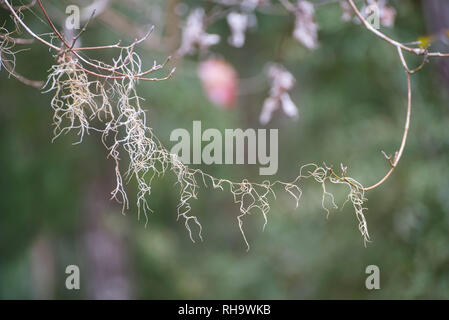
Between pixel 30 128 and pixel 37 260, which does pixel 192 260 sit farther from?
pixel 30 128

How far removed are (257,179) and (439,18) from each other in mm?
2601

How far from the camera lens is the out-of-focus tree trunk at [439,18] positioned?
1.68 meters

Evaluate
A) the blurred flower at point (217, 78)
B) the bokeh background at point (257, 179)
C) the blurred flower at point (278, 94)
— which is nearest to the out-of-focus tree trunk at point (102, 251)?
the bokeh background at point (257, 179)

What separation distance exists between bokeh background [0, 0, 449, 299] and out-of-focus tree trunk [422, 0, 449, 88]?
0.09m

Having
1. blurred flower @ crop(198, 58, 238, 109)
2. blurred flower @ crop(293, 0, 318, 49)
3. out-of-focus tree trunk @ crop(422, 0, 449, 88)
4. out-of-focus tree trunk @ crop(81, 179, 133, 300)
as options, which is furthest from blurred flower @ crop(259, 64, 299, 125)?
out-of-focus tree trunk @ crop(81, 179, 133, 300)

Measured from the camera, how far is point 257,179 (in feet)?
13.7

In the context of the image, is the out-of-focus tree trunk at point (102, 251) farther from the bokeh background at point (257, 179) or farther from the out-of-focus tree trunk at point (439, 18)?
the out-of-focus tree trunk at point (439, 18)

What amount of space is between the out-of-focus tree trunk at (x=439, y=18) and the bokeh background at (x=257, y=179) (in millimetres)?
91

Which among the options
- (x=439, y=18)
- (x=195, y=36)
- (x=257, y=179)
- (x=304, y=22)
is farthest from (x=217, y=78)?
(x=257, y=179)

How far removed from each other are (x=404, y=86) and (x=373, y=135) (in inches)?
18.2

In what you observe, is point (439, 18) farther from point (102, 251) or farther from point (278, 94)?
point (102, 251)

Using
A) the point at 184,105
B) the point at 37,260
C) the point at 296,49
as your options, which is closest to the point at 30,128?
the point at 184,105
